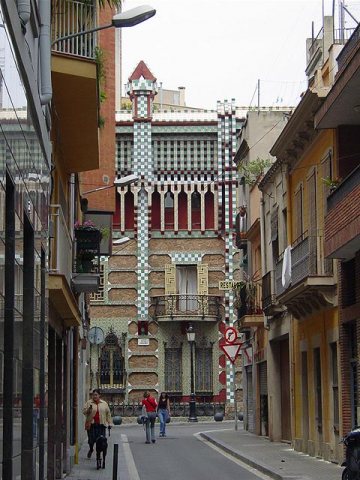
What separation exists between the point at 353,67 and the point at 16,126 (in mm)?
11176

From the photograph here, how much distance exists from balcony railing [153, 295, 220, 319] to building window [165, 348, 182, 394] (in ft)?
6.42

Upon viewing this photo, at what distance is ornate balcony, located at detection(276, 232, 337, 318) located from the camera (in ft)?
87.0

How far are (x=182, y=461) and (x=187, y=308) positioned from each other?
98.0 feet

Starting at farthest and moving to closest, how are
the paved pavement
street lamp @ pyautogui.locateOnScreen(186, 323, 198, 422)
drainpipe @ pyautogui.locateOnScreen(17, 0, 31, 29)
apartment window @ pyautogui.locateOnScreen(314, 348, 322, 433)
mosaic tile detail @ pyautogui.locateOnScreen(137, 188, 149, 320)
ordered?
mosaic tile detail @ pyautogui.locateOnScreen(137, 188, 149, 320) → street lamp @ pyautogui.locateOnScreen(186, 323, 198, 422) → apartment window @ pyautogui.locateOnScreen(314, 348, 322, 433) → the paved pavement → drainpipe @ pyautogui.locateOnScreen(17, 0, 31, 29)

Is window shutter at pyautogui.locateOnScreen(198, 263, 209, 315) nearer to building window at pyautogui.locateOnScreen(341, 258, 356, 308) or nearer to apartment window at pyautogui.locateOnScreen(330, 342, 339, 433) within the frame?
apartment window at pyautogui.locateOnScreen(330, 342, 339, 433)

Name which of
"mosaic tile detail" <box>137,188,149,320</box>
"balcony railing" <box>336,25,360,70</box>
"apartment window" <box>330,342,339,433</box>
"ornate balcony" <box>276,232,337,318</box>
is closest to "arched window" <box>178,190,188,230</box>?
"mosaic tile detail" <box>137,188,149,320</box>

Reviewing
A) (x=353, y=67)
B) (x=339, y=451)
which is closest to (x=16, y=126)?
(x=353, y=67)

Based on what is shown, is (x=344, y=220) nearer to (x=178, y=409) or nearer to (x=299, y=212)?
(x=299, y=212)

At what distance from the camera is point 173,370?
191 ft

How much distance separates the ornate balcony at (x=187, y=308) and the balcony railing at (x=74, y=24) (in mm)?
39362

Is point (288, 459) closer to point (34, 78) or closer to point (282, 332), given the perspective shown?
point (282, 332)

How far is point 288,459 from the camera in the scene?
2756cm

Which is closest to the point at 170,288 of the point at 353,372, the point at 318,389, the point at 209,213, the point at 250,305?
the point at 209,213

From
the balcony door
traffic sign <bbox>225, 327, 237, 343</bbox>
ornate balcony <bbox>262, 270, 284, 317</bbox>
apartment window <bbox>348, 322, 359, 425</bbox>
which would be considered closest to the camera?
apartment window <bbox>348, 322, 359, 425</bbox>
